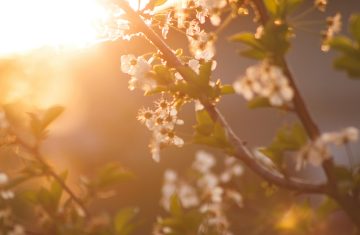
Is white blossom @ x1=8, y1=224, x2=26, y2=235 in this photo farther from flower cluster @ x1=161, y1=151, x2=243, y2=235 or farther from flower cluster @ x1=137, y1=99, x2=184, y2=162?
flower cluster @ x1=137, y1=99, x2=184, y2=162

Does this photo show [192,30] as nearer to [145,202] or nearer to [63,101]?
[145,202]

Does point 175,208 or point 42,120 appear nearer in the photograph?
point 175,208

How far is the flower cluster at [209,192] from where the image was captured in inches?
98.0

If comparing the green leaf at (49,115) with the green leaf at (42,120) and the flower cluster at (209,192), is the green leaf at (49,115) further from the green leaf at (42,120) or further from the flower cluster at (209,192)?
the flower cluster at (209,192)

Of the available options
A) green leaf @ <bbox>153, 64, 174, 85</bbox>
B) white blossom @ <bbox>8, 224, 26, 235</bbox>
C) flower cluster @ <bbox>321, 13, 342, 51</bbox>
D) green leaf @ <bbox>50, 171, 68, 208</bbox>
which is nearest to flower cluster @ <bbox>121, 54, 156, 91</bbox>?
green leaf @ <bbox>153, 64, 174, 85</bbox>

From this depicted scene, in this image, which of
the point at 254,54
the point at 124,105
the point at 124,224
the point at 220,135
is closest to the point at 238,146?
the point at 220,135

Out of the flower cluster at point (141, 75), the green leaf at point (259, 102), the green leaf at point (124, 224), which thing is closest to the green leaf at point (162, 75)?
the flower cluster at point (141, 75)

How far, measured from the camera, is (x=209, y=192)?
2.65 meters

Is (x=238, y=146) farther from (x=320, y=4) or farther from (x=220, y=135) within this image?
(x=320, y=4)

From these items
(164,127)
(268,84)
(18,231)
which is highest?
(268,84)

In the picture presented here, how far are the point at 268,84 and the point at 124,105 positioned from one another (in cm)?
454

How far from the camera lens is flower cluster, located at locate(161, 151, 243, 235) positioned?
2.49 m

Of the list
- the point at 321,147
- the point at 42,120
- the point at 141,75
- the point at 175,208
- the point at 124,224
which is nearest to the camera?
the point at 321,147

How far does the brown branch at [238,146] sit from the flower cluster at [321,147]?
0.14 meters
